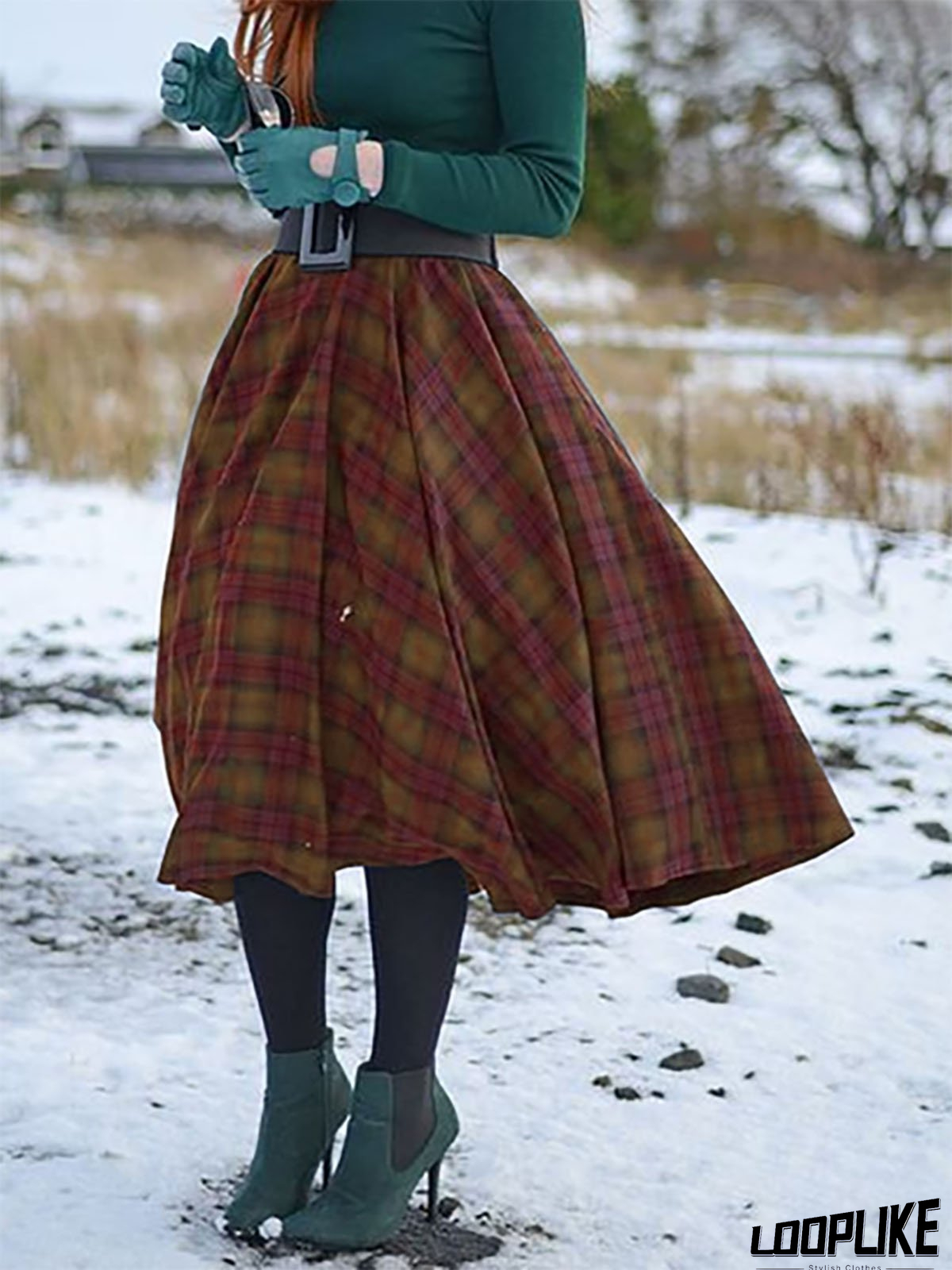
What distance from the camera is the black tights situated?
180 cm

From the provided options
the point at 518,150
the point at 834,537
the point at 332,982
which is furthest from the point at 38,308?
the point at 518,150

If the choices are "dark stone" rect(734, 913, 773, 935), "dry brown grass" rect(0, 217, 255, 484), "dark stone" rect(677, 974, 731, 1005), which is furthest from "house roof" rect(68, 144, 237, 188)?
"dark stone" rect(677, 974, 731, 1005)

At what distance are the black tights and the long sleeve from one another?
558 mm

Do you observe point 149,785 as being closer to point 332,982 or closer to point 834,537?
point 332,982

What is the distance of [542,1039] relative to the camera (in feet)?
8.31

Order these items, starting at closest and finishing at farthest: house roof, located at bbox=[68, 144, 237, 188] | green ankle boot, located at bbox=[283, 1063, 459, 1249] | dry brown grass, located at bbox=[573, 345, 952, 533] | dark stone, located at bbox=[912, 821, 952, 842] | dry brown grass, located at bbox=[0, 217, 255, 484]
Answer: green ankle boot, located at bbox=[283, 1063, 459, 1249] < dark stone, located at bbox=[912, 821, 952, 842] < dry brown grass, located at bbox=[573, 345, 952, 533] < dry brown grass, located at bbox=[0, 217, 255, 484] < house roof, located at bbox=[68, 144, 237, 188]

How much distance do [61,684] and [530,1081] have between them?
6.92 ft

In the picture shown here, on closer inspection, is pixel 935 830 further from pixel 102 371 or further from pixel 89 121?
pixel 89 121

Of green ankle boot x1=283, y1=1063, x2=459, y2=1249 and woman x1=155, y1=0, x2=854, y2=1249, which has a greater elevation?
woman x1=155, y1=0, x2=854, y2=1249

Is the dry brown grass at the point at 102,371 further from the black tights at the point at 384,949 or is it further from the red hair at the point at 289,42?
the black tights at the point at 384,949

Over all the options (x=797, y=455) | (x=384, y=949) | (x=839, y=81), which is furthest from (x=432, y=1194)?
(x=839, y=81)

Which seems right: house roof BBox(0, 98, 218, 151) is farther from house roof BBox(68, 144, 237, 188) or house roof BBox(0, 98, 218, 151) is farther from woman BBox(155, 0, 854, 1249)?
woman BBox(155, 0, 854, 1249)

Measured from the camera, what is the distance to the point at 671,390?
9.77 metres

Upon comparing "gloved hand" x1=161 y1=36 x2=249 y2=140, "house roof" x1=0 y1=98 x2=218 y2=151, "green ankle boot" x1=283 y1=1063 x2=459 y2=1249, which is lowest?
"green ankle boot" x1=283 y1=1063 x2=459 y2=1249
